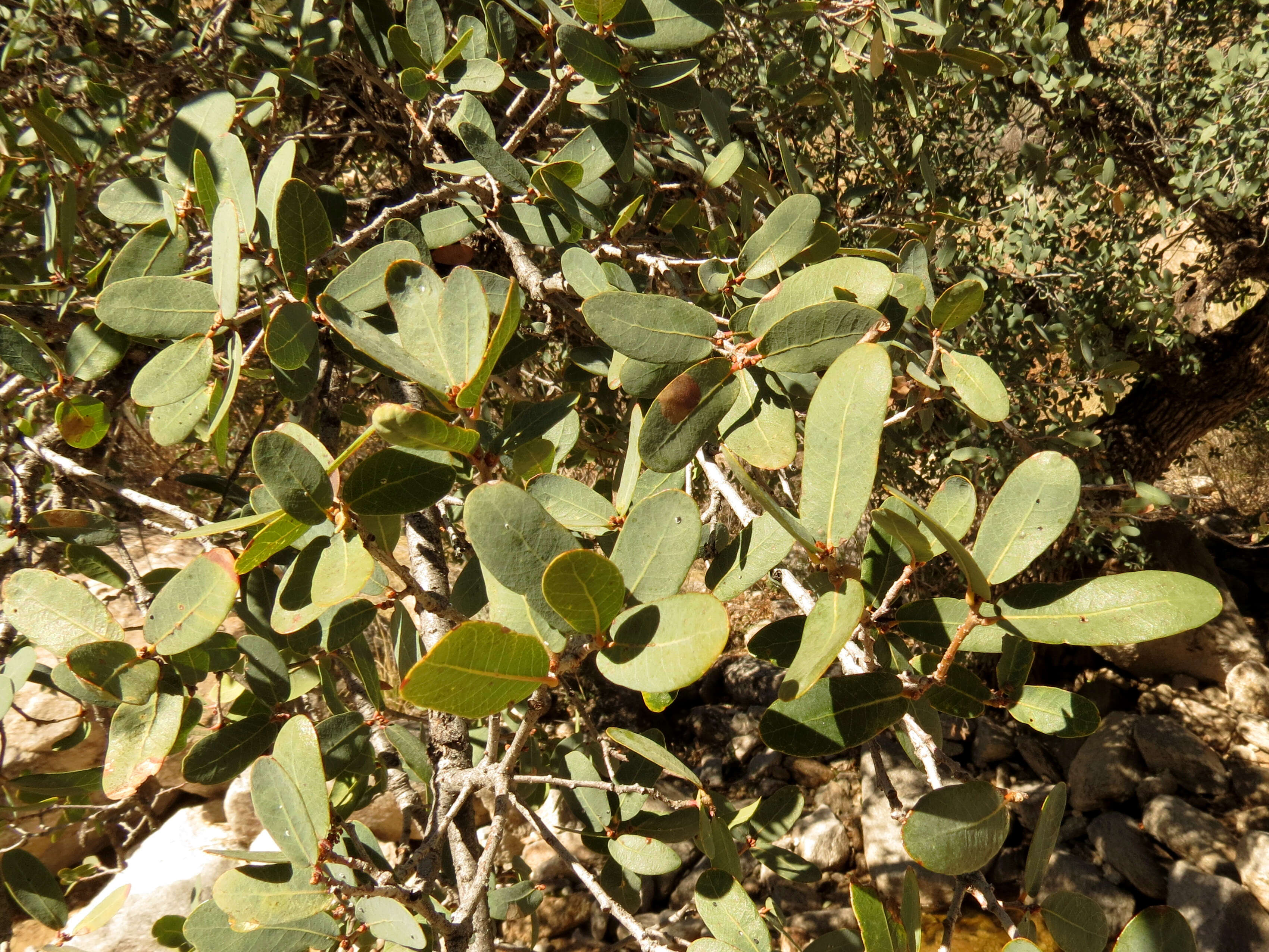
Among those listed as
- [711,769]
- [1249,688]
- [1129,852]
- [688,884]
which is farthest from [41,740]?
[1249,688]

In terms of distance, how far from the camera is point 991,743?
149 inches

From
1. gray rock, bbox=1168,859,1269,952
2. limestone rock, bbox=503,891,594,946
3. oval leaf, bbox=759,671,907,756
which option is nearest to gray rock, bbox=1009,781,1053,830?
gray rock, bbox=1168,859,1269,952

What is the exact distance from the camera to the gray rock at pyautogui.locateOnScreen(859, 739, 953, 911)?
322 cm

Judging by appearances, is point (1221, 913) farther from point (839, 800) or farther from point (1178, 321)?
point (1178, 321)

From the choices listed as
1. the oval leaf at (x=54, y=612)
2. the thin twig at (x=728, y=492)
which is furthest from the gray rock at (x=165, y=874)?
the thin twig at (x=728, y=492)

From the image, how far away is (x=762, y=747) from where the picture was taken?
393cm

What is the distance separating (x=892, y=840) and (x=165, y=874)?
10.1 feet

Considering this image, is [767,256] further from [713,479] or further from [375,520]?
[375,520]

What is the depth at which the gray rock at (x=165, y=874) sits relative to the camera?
9.18 ft

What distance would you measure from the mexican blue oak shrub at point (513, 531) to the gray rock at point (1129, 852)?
298 cm

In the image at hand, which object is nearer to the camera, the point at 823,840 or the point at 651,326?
the point at 651,326

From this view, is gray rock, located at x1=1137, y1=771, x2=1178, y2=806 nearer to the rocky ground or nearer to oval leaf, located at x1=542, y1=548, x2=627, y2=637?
the rocky ground

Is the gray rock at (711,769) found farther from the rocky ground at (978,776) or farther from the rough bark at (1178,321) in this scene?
the rough bark at (1178,321)

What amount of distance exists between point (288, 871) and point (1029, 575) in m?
3.86
